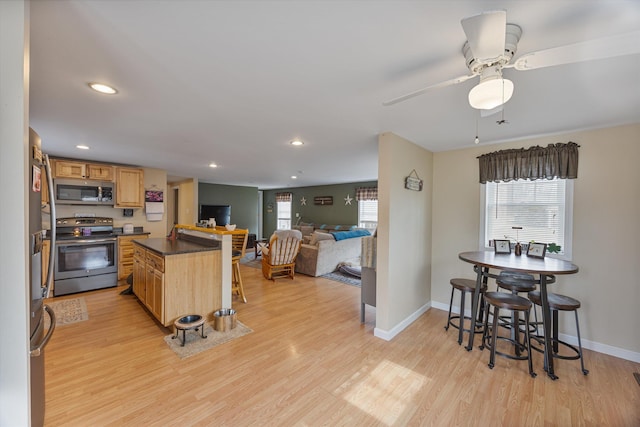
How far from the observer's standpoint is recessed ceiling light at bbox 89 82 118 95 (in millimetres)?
1852

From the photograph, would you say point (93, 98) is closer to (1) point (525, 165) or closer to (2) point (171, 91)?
(2) point (171, 91)

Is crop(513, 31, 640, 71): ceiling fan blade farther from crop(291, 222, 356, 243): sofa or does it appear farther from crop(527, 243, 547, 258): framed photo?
crop(291, 222, 356, 243): sofa

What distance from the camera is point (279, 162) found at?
4855mm

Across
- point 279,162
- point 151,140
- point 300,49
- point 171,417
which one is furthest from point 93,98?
point 279,162

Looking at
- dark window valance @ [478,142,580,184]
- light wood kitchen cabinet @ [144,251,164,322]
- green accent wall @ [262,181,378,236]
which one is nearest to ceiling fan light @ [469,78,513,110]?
dark window valance @ [478,142,580,184]

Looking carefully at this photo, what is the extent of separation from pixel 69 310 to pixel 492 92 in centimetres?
514

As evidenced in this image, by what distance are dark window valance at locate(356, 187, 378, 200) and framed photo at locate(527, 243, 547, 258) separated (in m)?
4.84

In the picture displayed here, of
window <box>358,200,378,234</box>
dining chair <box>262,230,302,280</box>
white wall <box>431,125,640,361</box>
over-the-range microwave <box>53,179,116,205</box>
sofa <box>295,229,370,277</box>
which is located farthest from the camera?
window <box>358,200,378,234</box>

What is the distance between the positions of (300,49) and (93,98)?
1836 millimetres

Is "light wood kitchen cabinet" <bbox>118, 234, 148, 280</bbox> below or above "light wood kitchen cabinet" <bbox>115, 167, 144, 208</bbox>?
below

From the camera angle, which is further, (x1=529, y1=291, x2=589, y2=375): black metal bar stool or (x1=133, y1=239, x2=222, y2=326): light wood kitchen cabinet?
(x1=133, y1=239, x2=222, y2=326): light wood kitchen cabinet

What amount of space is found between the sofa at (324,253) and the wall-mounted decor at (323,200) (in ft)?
9.02

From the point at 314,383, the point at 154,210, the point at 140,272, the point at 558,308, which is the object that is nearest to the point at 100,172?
the point at 154,210

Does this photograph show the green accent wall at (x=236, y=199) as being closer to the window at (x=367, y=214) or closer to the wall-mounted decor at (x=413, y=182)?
the window at (x=367, y=214)
